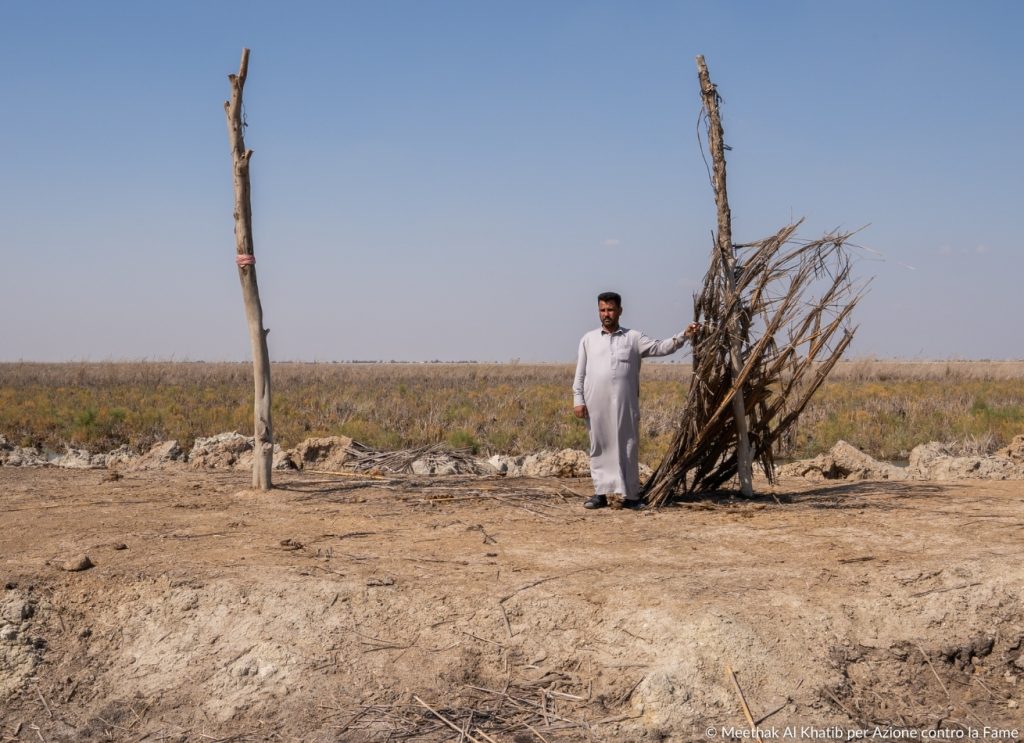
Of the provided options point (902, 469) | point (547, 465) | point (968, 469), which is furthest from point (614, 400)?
point (968, 469)

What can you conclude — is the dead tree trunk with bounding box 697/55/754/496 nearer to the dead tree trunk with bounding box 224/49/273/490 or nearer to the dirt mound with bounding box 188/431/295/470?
the dead tree trunk with bounding box 224/49/273/490

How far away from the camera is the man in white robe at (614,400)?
6711mm

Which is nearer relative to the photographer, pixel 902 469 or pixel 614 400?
pixel 614 400

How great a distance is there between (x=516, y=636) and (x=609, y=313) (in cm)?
306

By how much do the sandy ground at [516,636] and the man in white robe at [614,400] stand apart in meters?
1.07

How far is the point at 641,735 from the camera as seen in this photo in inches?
148

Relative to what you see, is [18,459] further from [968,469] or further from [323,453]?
[968,469]

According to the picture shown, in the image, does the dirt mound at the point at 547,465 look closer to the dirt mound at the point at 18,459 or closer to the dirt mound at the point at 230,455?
the dirt mound at the point at 230,455

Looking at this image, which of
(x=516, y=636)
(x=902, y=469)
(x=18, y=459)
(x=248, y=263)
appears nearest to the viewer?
(x=516, y=636)

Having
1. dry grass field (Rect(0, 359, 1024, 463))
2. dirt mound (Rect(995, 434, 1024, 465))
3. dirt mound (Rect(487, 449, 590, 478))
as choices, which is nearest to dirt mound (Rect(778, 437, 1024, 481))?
dirt mound (Rect(995, 434, 1024, 465))

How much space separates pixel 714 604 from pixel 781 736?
0.72m

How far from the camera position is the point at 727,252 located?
262 inches

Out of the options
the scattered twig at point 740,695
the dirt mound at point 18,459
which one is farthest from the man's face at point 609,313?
the dirt mound at point 18,459

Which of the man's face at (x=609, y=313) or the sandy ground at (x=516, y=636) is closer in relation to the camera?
the sandy ground at (x=516, y=636)
